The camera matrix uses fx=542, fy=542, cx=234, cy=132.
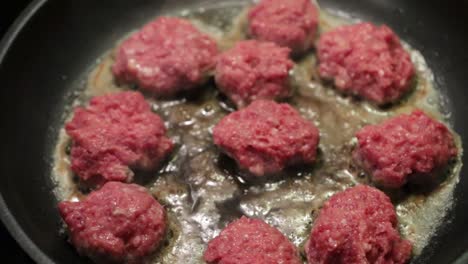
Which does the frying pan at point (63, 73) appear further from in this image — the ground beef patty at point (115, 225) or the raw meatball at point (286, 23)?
the raw meatball at point (286, 23)

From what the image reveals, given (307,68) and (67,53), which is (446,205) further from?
(67,53)

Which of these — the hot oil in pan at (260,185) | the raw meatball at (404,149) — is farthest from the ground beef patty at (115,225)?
the raw meatball at (404,149)

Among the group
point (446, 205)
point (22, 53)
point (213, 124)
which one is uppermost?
point (22, 53)

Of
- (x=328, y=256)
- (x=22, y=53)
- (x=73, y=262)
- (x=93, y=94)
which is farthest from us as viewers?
(x=93, y=94)

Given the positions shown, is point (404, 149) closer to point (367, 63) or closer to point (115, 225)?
point (367, 63)


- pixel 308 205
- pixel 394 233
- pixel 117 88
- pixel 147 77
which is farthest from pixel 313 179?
pixel 117 88

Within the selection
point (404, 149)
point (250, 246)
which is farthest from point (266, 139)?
point (404, 149)
